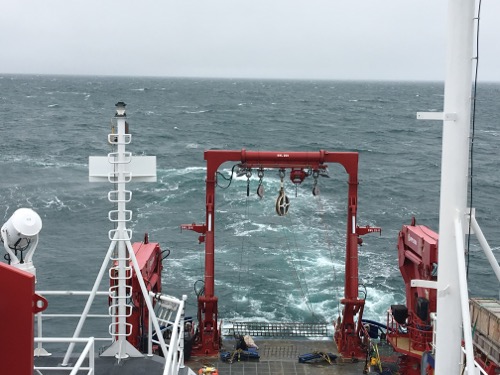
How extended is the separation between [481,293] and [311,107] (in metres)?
113

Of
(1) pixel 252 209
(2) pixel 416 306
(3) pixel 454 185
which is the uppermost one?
(3) pixel 454 185

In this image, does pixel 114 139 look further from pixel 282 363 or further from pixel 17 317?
pixel 282 363

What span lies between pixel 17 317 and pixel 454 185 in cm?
600

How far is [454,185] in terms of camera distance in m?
9.34

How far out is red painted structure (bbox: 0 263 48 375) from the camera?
335 inches

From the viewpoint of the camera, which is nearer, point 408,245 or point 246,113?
point 408,245

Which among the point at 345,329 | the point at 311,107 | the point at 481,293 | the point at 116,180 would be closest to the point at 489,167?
the point at 481,293

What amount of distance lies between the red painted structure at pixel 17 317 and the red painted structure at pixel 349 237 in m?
11.7

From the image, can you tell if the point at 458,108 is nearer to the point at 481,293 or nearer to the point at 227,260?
the point at 481,293

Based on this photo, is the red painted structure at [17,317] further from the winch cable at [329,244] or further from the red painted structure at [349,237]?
the winch cable at [329,244]

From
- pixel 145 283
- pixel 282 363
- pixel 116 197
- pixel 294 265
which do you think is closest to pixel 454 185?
pixel 116 197

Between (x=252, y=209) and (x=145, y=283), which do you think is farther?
(x=252, y=209)

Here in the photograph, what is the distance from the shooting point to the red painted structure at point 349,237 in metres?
20.1

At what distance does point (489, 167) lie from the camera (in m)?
67.8
